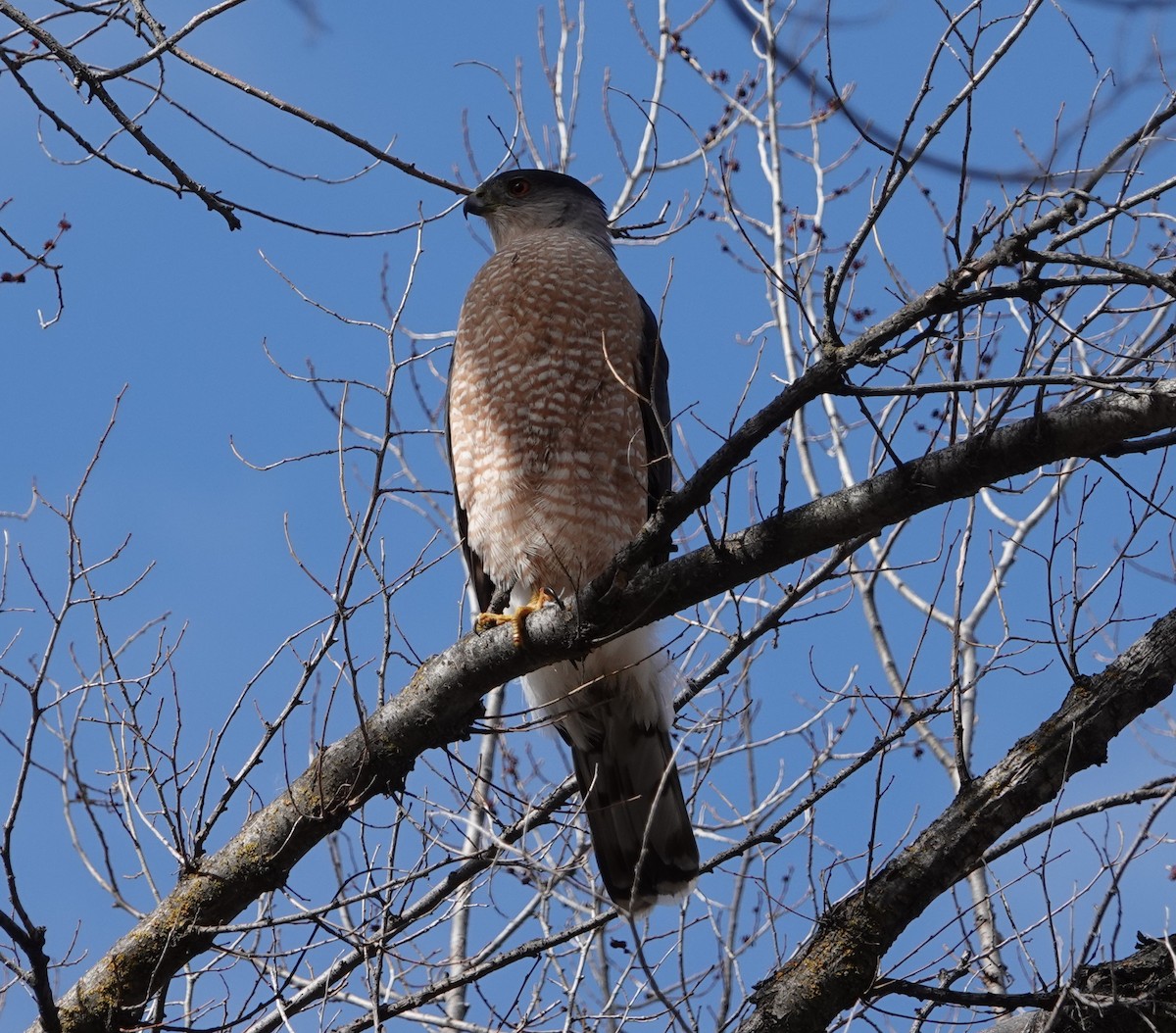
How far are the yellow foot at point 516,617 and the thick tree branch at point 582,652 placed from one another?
0.04 m

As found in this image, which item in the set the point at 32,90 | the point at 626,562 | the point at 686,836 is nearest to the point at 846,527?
the point at 626,562

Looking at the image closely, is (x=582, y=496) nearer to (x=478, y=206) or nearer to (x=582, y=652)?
(x=582, y=652)

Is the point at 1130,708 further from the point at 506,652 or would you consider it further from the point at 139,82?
the point at 139,82

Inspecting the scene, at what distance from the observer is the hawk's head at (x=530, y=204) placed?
19.0 ft

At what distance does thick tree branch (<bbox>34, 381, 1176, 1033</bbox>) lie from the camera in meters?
3.16

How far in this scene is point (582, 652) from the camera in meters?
3.79

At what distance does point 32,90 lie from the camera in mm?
3738

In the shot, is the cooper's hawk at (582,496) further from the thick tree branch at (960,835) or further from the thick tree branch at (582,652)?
the thick tree branch at (960,835)

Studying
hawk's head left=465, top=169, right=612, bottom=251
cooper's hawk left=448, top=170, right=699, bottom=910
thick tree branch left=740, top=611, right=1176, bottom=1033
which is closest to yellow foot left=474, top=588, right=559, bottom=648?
cooper's hawk left=448, top=170, right=699, bottom=910

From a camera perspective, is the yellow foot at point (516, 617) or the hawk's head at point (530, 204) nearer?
the yellow foot at point (516, 617)

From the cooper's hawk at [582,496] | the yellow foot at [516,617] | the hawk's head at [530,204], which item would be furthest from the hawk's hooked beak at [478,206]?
the yellow foot at [516,617]

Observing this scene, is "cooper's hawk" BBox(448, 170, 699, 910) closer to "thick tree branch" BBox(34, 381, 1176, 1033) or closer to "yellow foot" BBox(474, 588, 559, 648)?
"yellow foot" BBox(474, 588, 559, 648)

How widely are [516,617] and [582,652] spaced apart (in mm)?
230

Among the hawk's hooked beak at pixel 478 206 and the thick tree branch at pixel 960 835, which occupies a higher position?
the hawk's hooked beak at pixel 478 206
